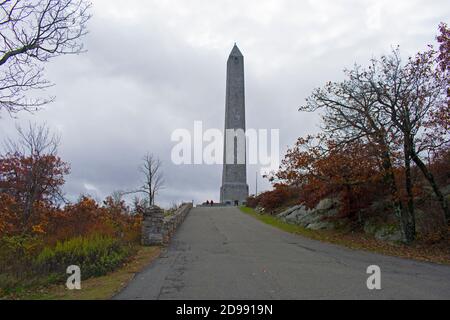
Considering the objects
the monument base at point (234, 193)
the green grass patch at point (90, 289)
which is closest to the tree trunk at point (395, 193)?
the green grass patch at point (90, 289)

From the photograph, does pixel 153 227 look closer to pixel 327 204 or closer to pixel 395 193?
pixel 395 193

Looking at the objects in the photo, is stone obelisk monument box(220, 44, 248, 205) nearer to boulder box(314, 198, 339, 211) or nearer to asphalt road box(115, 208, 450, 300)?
boulder box(314, 198, 339, 211)

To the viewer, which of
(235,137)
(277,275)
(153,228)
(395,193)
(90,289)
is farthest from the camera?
(235,137)

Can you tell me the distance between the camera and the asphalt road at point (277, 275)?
735 centimetres

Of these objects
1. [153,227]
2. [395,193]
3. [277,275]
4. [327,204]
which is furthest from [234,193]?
[277,275]

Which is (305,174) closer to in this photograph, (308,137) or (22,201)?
(308,137)

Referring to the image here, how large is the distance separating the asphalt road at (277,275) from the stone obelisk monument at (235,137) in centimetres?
3944

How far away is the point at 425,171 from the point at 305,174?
17.6ft

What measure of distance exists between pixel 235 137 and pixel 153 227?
3958 centimetres

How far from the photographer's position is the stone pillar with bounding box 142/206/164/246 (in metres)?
15.1

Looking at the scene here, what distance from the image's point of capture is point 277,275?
9.12 m

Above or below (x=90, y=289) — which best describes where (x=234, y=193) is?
above

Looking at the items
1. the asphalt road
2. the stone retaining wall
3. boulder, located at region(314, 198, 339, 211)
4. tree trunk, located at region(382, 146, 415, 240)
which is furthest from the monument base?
the asphalt road

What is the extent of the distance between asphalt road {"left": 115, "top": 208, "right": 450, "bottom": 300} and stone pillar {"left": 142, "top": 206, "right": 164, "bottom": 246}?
72cm
